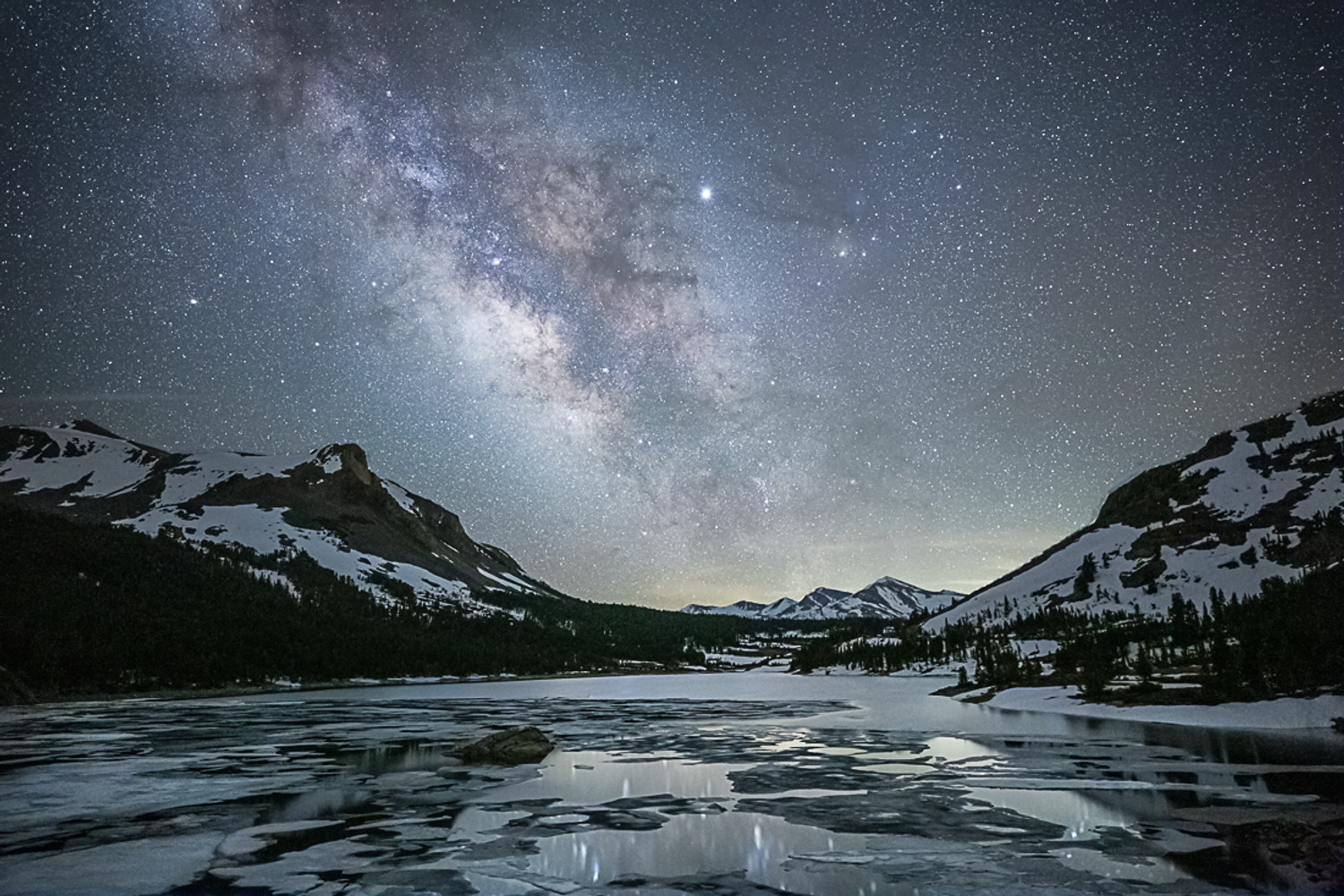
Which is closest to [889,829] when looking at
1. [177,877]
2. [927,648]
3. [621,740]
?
[177,877]

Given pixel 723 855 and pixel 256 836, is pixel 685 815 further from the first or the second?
pixel 256 836

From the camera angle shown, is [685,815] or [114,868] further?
[685,815]

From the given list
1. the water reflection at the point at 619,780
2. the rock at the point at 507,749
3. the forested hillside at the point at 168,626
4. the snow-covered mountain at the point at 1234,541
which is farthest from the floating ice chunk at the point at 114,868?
the snow-covered mountain at the point at 1234,541

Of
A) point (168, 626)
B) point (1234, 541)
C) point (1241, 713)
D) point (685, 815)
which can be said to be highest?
point (1234, 541)

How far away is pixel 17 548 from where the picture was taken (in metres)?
128

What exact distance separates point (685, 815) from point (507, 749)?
13455 mm

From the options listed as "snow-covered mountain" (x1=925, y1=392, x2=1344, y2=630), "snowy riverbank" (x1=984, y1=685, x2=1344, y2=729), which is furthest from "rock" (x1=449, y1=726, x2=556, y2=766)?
"snow-covered mountain" (x1=925, y1=392, x2=1344, y2=630)

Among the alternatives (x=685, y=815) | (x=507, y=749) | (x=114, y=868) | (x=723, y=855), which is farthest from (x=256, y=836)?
(x=507, y=749)

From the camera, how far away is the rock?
89.1ft

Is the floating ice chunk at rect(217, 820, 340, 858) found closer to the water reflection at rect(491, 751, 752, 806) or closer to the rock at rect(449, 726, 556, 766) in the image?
the water reflection at rect(491, 751, 752, 806)

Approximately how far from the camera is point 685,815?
→ 53.9 ft

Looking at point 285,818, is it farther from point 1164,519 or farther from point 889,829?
point 1164,519

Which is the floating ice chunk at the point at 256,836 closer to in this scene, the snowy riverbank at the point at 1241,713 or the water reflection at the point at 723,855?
the water reflection at the point at 723,855

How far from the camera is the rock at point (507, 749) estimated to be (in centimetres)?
2717
